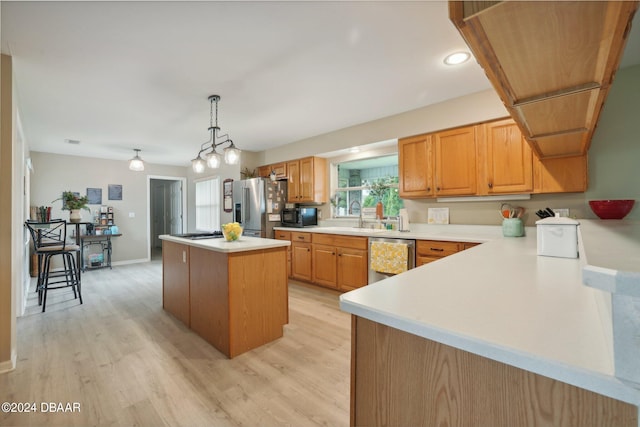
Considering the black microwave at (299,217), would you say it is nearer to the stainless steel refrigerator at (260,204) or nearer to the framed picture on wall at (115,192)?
the stainless steel refrigerator at (260,204)

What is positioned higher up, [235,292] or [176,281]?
[235,292]

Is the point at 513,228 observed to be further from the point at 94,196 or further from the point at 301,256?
the point at 94,196

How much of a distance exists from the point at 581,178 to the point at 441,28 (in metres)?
1.84

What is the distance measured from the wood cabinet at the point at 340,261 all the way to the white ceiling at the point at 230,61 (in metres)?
1.64

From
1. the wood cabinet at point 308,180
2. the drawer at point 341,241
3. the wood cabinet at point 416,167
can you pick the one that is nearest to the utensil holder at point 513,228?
the wood cabinet at point 416,167

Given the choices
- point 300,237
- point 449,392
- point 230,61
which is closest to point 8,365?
point 230,61

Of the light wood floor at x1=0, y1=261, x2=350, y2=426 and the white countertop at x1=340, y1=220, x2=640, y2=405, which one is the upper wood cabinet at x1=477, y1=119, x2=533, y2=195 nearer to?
the white countertop at x1=340, y1=220, x2=640, y2=405

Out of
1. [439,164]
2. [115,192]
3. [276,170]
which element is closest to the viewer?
[439,164]

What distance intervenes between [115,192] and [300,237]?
4.59m

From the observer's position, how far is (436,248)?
2.84m

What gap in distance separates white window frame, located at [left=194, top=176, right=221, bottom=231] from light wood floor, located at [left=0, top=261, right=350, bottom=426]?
134 inches

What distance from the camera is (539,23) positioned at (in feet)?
2.53

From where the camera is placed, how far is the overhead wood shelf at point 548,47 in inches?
27.9

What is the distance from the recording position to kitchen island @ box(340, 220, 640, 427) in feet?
1.62
